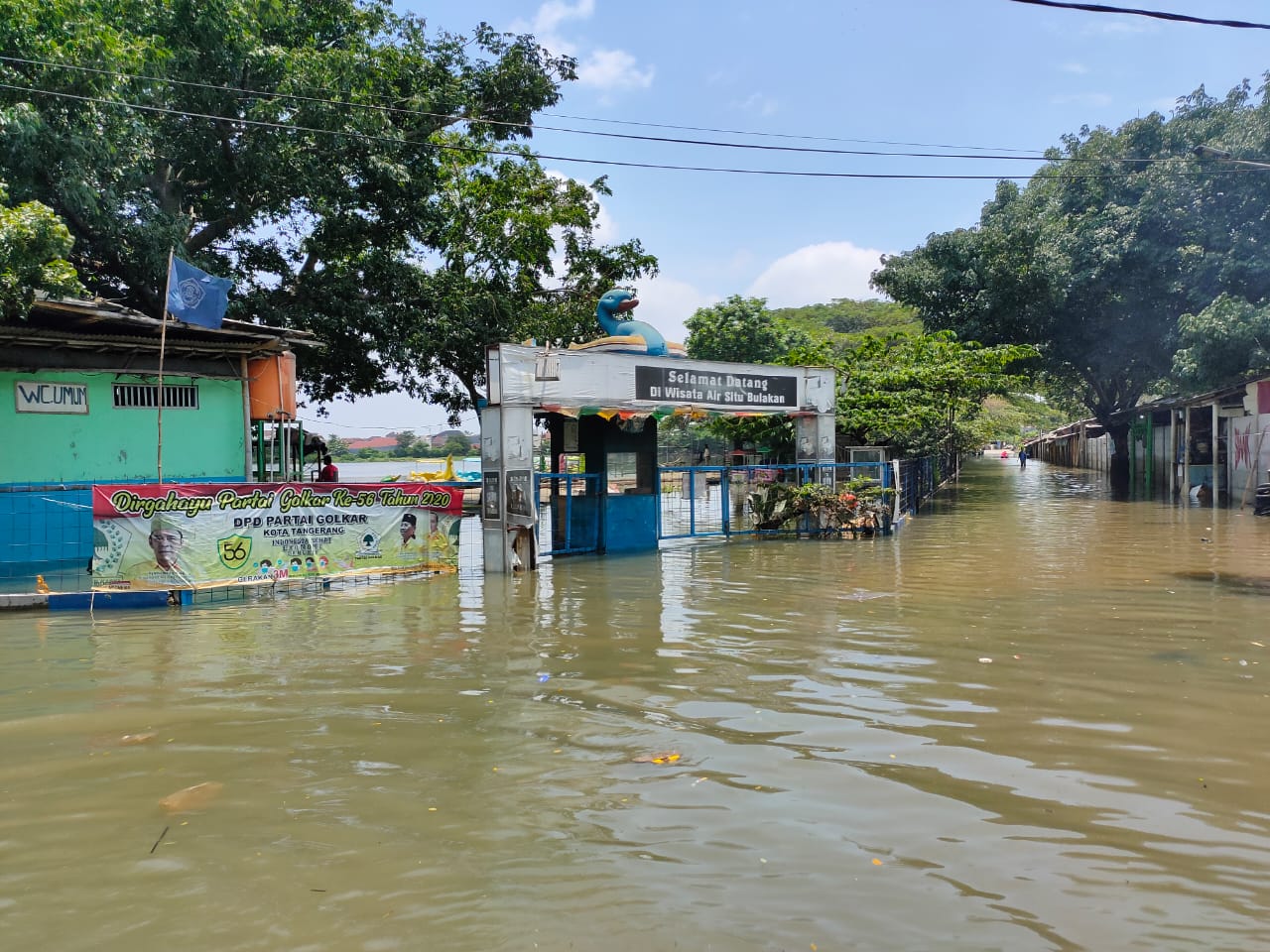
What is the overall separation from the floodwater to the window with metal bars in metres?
6.18

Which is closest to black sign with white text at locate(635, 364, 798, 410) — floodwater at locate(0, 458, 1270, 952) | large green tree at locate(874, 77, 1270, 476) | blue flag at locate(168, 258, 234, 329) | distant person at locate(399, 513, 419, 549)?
distant person at locate(399, 513, 419, 549)

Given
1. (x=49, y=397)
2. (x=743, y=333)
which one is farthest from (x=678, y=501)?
(x=743, y=333)

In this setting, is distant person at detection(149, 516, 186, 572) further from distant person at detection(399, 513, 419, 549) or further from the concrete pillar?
the concrete pillar

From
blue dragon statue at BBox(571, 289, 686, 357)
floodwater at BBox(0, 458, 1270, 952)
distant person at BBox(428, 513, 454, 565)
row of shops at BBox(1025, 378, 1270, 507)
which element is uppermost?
blue dragon statue at BBox(571, 289, 686, 357)

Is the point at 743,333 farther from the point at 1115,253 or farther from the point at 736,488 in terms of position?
the point at 736,488

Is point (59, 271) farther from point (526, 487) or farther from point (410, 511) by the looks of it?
point (526, 487)

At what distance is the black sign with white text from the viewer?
1673 centimetres

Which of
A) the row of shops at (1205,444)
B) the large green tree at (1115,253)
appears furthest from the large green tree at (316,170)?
the row of shops at (1205,444)

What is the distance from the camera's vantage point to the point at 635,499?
1800cm

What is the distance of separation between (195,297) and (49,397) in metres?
2.98

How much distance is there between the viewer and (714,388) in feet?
58.8

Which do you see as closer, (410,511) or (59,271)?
(59,271)

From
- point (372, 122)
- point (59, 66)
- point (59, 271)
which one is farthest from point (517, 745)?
point (372, 122)

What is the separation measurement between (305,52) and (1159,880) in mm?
22726
